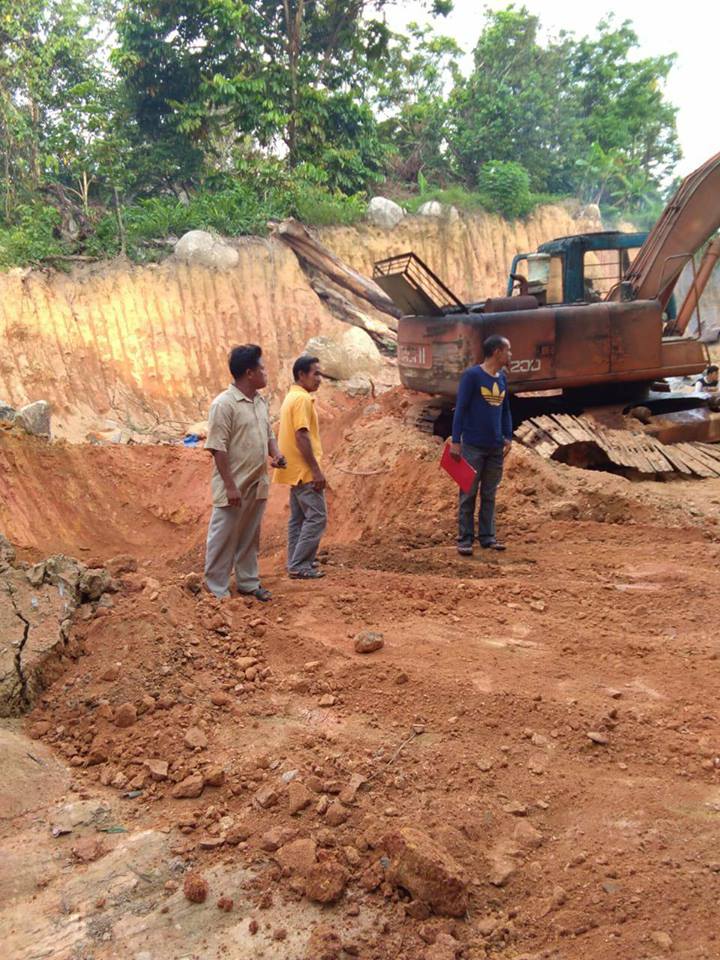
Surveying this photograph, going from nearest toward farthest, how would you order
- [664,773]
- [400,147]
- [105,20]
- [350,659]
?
[664,773] → [350,659] → [105,20] → [400,147]

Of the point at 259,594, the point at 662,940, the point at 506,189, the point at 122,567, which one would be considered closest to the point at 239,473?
the point at 259,594

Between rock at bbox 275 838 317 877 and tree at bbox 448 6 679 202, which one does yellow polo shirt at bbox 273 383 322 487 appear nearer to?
rock at bbox 275 838 317 877

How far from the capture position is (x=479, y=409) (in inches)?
245

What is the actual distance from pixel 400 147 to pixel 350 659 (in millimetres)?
20567

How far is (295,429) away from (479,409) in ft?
4.75

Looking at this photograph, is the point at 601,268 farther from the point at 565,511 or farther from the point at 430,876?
the point at 430,876

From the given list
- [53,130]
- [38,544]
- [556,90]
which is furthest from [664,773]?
[556,90]

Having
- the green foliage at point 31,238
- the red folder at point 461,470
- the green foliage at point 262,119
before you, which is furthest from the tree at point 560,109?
the red folder at point 461,470

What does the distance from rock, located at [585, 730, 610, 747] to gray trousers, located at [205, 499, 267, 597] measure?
2540mm

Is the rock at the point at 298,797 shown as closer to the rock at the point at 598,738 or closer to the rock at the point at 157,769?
the rock at the point at 157,769

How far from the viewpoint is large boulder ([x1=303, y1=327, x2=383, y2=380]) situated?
1470 cm

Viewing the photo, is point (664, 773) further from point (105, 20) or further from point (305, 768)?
point (105, 20)

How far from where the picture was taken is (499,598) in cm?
539

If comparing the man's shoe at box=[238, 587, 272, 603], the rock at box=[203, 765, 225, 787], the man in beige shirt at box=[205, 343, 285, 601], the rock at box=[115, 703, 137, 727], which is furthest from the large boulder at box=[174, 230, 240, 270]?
the rock at box=[203, 765, 225, 787]
